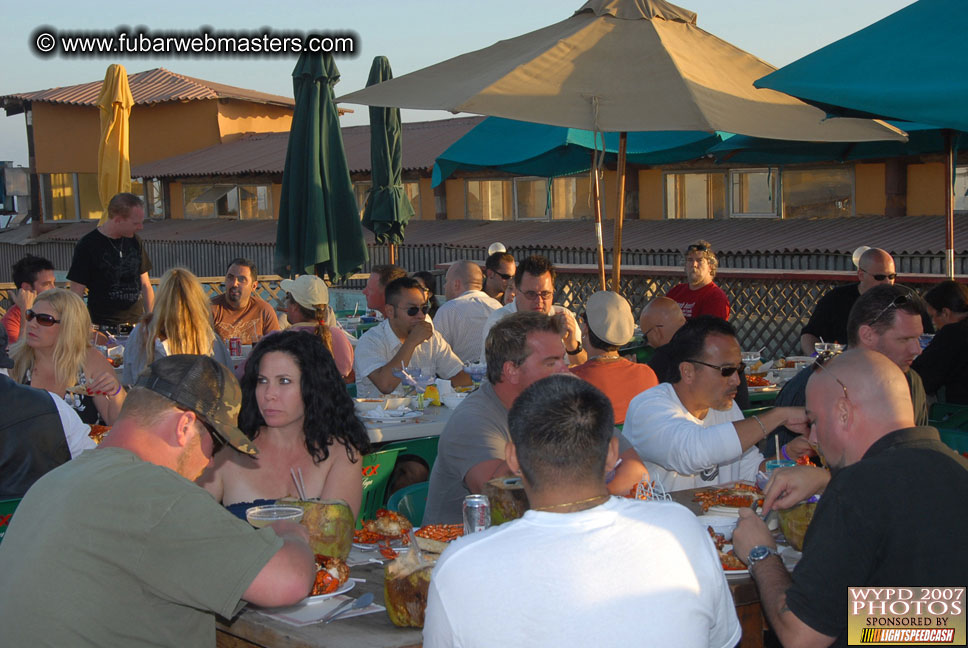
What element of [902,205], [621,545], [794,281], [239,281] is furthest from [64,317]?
[902,205]

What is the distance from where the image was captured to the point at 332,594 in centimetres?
275

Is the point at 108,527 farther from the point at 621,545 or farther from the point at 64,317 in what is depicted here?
the point at 64,317

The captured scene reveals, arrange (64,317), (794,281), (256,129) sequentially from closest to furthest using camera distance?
(64,317) → (794,281) → (256,129)

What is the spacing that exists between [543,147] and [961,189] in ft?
35.5

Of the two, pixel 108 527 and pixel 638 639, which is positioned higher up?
pixel 108 527

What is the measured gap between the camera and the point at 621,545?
2.05 metres

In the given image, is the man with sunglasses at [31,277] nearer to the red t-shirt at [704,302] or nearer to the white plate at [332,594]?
the red t-shirt at [704,302]

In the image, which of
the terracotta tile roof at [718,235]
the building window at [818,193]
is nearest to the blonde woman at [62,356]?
the terracotta tile roof at [718,235]

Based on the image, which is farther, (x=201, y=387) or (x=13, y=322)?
(x=13, y=322)

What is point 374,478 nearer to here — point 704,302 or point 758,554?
point 758,554

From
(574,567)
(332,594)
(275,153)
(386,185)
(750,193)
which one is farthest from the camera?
(275,153)

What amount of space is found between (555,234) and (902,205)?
21.1 feet

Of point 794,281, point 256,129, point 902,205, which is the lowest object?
point 794,281

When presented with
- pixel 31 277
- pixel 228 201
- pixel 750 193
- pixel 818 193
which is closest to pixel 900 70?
pixel 31 277
